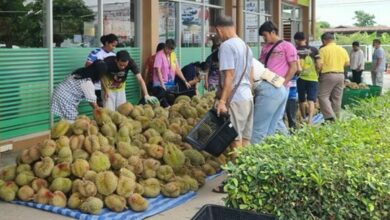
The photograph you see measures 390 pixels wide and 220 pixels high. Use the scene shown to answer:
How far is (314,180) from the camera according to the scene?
3.19 m

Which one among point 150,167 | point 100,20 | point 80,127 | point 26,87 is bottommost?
point 150,167

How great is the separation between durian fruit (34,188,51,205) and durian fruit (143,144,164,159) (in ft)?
3.71

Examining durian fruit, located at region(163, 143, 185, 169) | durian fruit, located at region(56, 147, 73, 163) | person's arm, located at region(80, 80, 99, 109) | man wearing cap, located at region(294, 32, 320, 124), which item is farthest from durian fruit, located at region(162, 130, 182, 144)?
man wearing cap, located at region(294, 32, 320, 124)

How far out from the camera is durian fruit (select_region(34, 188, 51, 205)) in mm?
4914

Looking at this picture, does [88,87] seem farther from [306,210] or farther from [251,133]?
[306,210]

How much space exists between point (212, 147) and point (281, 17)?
1408 centimetres

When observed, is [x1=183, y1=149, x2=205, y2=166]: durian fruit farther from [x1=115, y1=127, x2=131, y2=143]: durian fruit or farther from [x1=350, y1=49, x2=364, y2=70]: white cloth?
[x1=350, y1=49, x2=364, y2=70]: white cloth

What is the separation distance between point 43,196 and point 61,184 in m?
0.20

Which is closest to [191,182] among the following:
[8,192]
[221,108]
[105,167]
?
[221,108]

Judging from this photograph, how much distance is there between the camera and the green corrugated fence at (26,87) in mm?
7156

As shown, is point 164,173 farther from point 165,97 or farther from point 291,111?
point 291,111

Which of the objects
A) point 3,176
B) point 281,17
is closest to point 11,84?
point 3,176

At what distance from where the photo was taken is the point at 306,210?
129 inches

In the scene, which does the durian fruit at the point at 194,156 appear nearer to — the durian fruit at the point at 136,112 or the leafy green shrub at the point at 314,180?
the durian fruit at the point at 136,112
